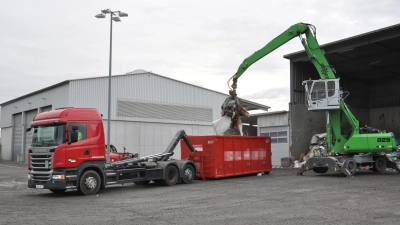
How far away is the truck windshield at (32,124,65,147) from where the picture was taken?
16188mm

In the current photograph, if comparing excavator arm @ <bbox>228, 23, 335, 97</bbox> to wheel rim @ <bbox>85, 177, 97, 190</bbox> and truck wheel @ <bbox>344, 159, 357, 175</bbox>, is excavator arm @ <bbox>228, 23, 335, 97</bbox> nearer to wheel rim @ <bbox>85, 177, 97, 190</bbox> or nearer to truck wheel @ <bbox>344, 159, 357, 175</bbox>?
truck wheel @ <bbox>344, 159, 357, 175</bbox>

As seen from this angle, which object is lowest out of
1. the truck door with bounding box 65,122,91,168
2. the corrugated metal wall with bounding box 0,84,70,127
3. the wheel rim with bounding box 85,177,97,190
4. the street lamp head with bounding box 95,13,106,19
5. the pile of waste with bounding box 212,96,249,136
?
the wheel rim with bounding box 85,177,97,190

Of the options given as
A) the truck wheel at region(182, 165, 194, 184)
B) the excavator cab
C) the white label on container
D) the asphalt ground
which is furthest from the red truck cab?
the excavator cab

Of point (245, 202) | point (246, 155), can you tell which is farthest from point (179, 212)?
point (246, 155)

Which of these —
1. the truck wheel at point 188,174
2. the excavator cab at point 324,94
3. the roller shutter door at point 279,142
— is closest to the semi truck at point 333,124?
the excavator cab at point 324,94

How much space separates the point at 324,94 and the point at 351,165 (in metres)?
4.00

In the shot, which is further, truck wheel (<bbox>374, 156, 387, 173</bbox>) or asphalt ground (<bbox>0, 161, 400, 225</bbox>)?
truck wheel (<bbox>374, 156, 387, 173</bbox>)

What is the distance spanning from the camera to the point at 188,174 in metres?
20.9

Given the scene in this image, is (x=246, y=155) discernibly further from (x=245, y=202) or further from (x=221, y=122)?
(x=245, y=202)

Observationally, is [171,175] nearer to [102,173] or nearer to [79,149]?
[102,173]

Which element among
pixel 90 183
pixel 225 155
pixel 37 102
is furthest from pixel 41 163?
pixel 37 102

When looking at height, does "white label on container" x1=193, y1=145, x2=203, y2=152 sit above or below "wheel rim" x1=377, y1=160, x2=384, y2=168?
above

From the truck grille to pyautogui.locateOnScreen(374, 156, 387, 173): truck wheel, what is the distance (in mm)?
17681

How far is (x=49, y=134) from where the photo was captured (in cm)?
1636
